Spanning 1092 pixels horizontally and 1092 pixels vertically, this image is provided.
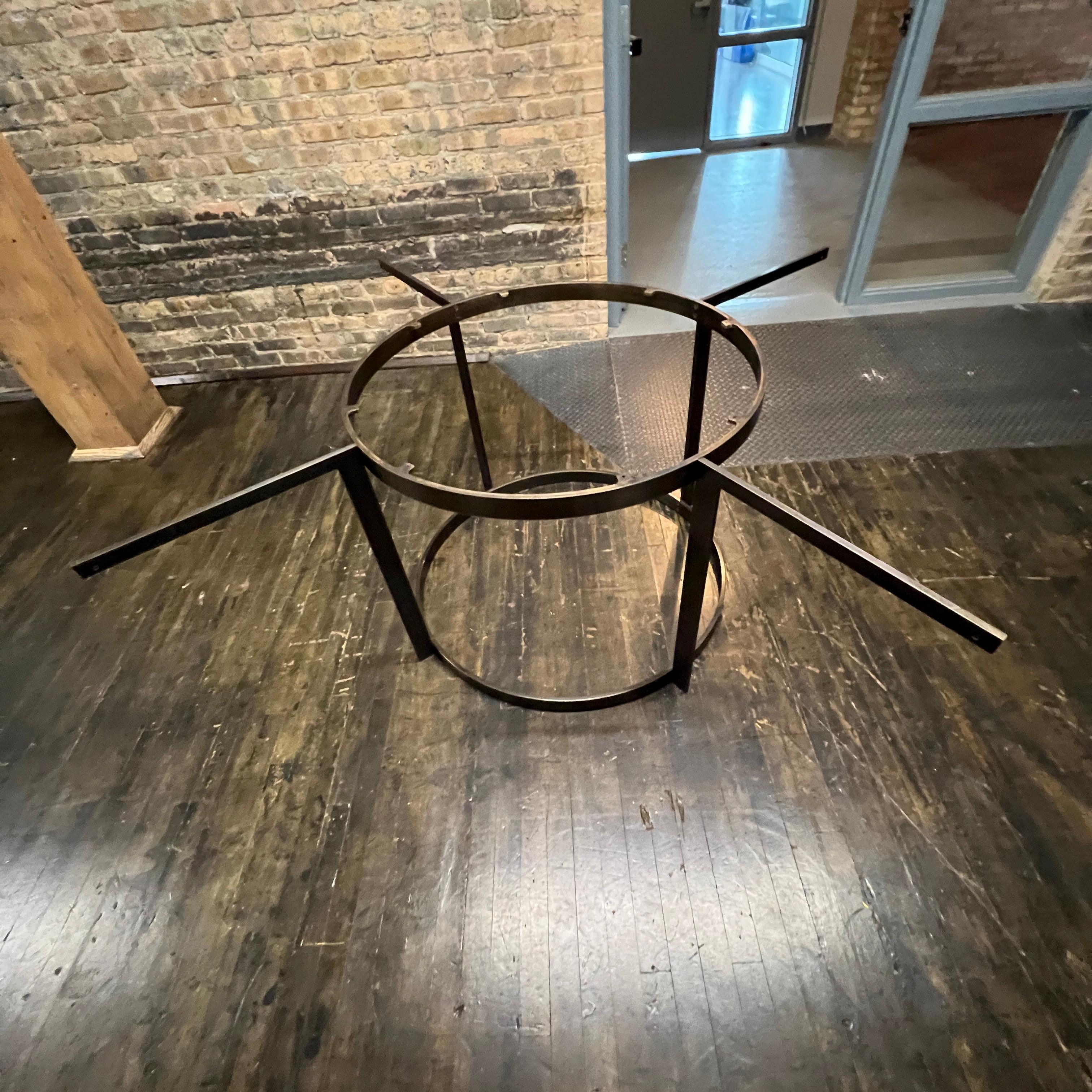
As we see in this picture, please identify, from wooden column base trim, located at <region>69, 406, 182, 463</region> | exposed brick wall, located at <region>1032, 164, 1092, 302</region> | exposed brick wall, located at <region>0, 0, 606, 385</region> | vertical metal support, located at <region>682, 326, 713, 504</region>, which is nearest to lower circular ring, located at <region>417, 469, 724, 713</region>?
vertical metal support, located at <region>682, 326, 713, 504</region>

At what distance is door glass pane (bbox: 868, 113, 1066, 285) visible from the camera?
2689mm

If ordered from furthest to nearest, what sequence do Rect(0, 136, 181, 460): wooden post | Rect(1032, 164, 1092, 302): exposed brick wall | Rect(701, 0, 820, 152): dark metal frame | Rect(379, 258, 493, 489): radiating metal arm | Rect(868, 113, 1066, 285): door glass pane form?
Rect(701, 0, 820, 152): dark metal frame → Rect(868, 113, 1066, 285): door glass pane → Rect(1032, 164, 1092, 302): exposed brick wall → Rect(0, 136, 181, 460): wooden post → Rect(379, 258, 493, 489): radiating metal arm

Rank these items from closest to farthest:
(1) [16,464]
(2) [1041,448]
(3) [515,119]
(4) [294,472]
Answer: (4) [294,472] → (2) [1041,448] → (3) [515,119] → (1) [16,464]

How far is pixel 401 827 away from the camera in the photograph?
1429 millimetres

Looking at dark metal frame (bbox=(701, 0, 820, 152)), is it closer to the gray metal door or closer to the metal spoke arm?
the gray metal door

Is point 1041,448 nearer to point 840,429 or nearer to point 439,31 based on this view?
point 840,429

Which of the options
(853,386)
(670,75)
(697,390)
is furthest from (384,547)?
(670,75)

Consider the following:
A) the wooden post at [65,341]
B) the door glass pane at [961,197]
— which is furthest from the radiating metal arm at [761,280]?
the wooden post at [65,341]

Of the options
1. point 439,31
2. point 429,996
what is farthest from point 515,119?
point 429,996

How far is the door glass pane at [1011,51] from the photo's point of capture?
2.24 meters

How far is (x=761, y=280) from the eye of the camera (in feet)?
4.57

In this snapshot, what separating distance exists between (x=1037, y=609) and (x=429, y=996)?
1763mm

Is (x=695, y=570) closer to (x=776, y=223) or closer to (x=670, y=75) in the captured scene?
(x=776, y=223)

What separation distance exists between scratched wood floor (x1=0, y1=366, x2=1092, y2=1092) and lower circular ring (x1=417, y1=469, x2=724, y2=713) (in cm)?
5
